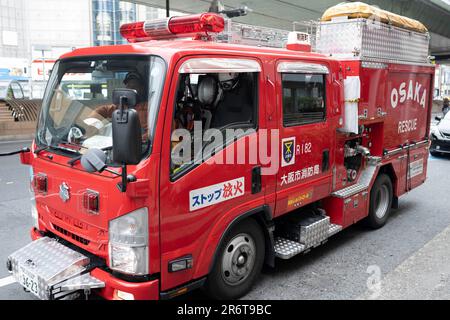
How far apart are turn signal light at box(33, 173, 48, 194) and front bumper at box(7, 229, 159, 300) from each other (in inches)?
22.7

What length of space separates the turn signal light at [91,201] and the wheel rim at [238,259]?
3.91 feet

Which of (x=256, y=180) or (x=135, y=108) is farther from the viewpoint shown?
(x=256, y=180)

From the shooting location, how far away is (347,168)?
566 cm

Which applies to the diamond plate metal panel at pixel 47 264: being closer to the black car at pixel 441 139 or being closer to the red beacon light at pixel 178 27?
the red beacon light at pixel 178 27

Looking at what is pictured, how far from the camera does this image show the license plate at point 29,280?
3.20 meters

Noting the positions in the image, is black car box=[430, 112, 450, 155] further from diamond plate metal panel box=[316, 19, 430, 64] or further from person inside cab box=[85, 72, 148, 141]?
person inside cab box=[85, 72, 148, 141]

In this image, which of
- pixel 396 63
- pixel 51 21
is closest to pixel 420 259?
pixel 396 63

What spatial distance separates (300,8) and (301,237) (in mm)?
18057

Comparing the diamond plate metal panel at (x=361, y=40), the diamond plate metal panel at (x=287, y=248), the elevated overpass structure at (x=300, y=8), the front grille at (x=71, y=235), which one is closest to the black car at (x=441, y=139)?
the elevated overpass structure at (x=300, y=8)

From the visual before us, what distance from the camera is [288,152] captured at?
167 inches

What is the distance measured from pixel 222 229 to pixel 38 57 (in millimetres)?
47068

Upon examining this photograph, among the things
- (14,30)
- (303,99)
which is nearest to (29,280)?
(303,99)

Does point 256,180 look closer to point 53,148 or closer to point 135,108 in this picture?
point 135,108

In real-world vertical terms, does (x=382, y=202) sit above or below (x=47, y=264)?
below
